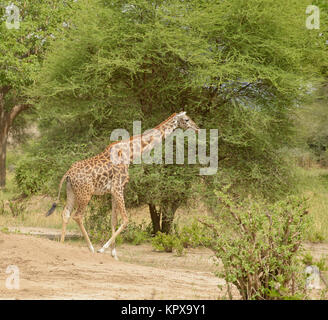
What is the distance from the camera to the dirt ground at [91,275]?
5.90 m

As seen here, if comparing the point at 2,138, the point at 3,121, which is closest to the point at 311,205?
the point at 2,138

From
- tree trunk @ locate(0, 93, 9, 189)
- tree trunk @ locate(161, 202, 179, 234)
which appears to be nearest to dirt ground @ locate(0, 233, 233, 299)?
tree trunk @ locate(161, 202, 179, 234)

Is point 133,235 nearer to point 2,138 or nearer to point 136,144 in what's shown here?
point 136,144

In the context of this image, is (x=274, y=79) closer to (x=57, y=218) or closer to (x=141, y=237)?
(x=141, y=237)

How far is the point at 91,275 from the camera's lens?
700 cm

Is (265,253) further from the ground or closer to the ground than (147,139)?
closer to the ground

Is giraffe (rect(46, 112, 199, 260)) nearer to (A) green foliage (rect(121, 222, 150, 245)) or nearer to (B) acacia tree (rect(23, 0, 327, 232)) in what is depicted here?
(B) acacia tree (rect(23, 0, 327, 232))

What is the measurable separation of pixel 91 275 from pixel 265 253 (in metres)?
2.53

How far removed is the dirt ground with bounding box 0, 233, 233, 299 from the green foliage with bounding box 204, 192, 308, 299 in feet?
2.11

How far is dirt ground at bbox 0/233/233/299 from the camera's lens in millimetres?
5895

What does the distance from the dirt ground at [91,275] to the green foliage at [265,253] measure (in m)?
0.64

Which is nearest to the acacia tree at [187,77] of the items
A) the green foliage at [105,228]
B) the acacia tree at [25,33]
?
the green foliage at [105,228]
